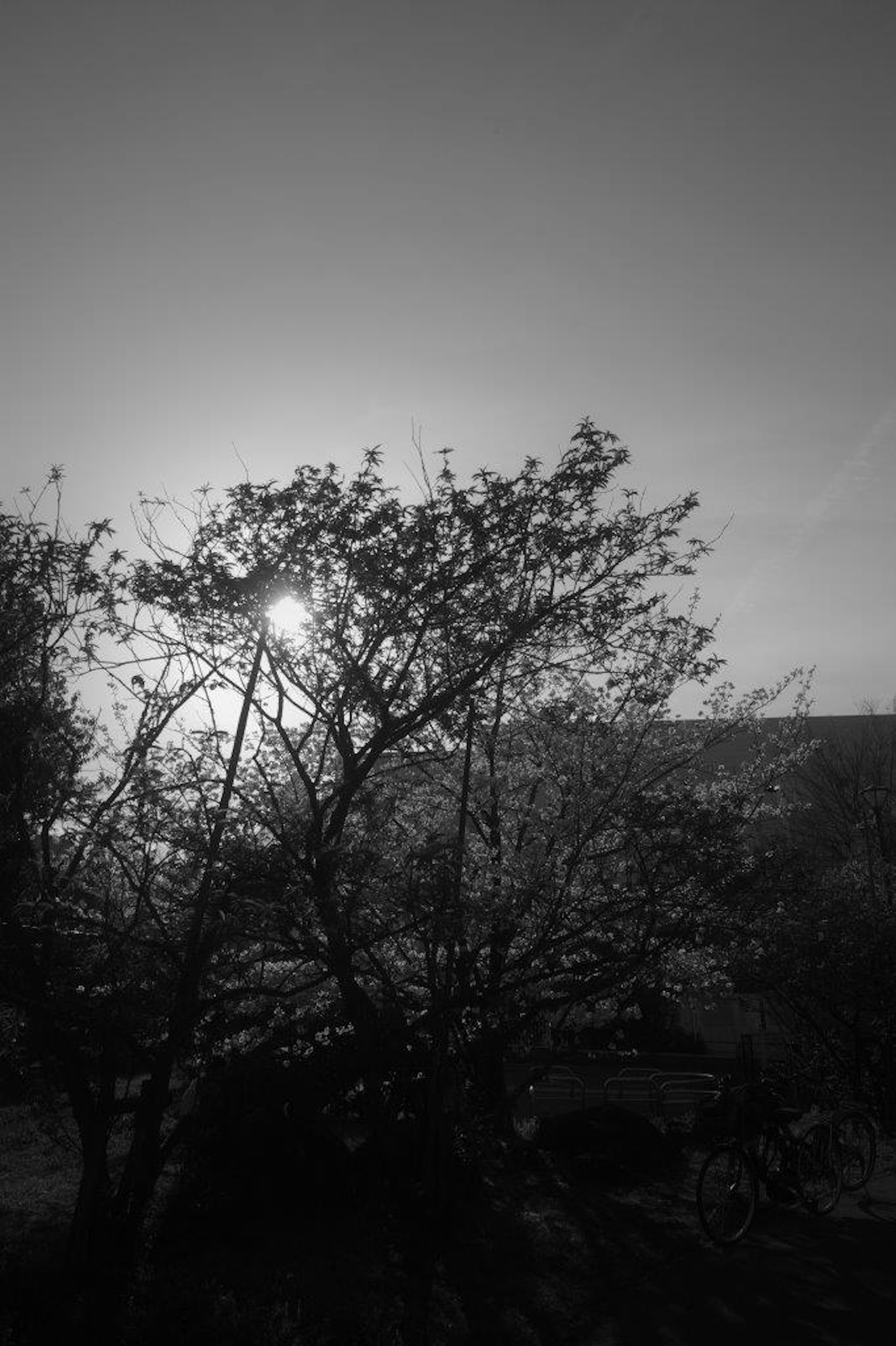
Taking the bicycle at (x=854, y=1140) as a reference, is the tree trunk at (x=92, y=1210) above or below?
above

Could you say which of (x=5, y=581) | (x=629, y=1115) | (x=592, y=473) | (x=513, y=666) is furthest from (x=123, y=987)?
(x=629, y=1115)

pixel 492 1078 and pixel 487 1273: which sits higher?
pixel 492 1078

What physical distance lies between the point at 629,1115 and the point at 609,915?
513 cm

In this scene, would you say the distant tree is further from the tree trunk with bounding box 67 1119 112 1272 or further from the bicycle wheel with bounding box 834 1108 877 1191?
the tree trunk with bounding box 67 1119 112 1272

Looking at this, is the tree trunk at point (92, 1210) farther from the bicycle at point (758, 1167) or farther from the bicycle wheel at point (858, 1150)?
the bicycle wheel at point (858, 1150)

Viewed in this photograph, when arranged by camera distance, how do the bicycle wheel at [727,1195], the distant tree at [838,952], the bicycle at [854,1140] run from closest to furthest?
1. the bicycle wheel at [727,1195]
2. the bicycle at [854,1140]
3. the distant tree at [838,952]

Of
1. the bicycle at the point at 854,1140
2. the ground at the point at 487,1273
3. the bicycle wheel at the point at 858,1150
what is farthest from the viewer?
the bicycle wheel at the point at 858,1150

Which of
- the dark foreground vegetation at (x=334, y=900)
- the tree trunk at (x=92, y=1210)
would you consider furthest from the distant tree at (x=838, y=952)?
the tree trunk at (x=92, y=1210)

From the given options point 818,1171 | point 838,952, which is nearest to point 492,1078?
point 818,1171

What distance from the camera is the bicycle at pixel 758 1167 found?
30.1ft

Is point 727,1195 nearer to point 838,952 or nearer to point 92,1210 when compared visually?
point 92,1210

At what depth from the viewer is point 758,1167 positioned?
967 cm

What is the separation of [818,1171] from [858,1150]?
150 cm

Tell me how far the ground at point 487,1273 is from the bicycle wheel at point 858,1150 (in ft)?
0.60
